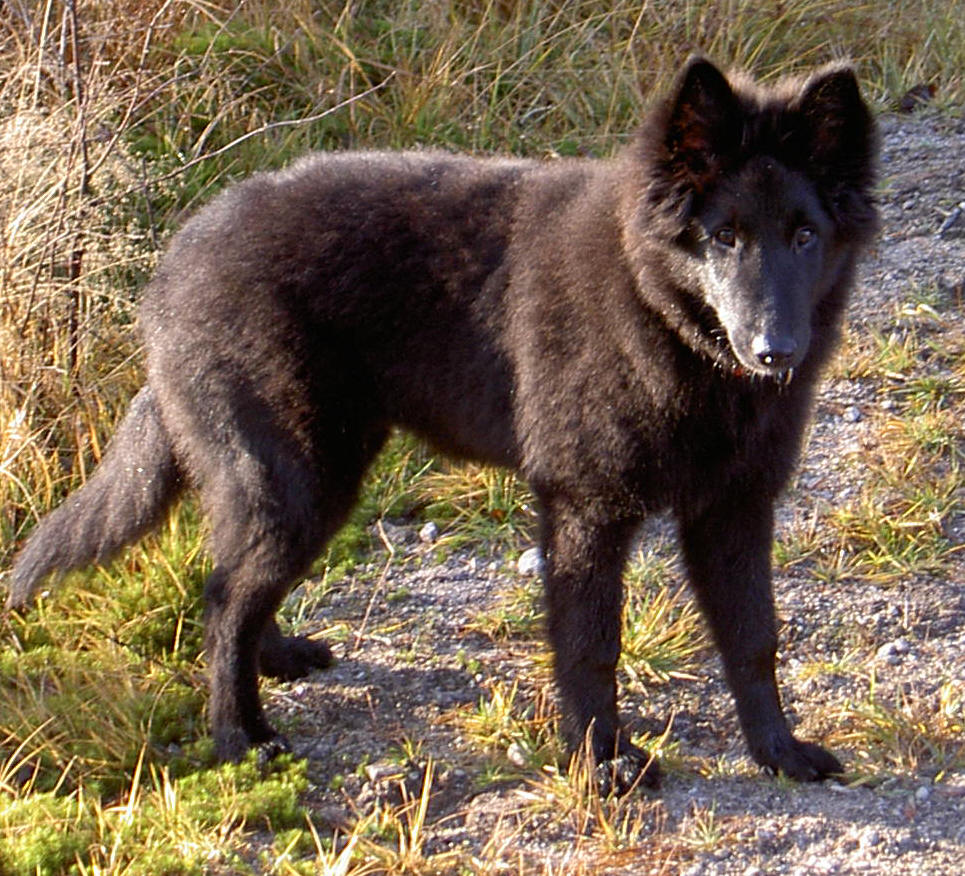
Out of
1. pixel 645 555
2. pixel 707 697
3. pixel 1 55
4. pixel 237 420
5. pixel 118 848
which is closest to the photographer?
pixel 118 848

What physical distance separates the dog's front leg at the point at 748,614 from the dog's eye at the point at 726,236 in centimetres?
72

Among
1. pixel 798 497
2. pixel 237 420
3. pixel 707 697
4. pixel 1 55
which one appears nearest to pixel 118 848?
pixel 237 420

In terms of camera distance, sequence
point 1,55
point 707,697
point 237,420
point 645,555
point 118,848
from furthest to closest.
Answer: point 1,55, point 645,555, point 707,697, point 237,420, point 118,848

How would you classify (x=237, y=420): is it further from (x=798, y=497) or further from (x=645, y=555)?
(x=798, y=497)

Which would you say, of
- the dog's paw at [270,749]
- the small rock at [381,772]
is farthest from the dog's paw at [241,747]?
the small rock at [381,772]

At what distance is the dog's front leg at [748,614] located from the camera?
374cm

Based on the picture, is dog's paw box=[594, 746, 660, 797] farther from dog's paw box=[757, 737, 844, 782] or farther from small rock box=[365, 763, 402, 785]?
small rock box=[365, 763, 402, 785]

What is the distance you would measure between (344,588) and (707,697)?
51.0 inches

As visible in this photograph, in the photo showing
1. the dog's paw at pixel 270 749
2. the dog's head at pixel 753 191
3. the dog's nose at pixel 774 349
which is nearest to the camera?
the dog's nose at pixel 774 349

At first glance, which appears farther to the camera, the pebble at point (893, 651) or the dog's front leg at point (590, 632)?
the pebble at point (893, 651)

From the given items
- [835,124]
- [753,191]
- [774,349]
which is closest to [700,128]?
[753,191]

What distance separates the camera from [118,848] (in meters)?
3.40

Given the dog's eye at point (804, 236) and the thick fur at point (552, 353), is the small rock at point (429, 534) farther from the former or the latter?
the dog's eye at point (804, 236)

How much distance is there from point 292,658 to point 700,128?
2.00 meters
